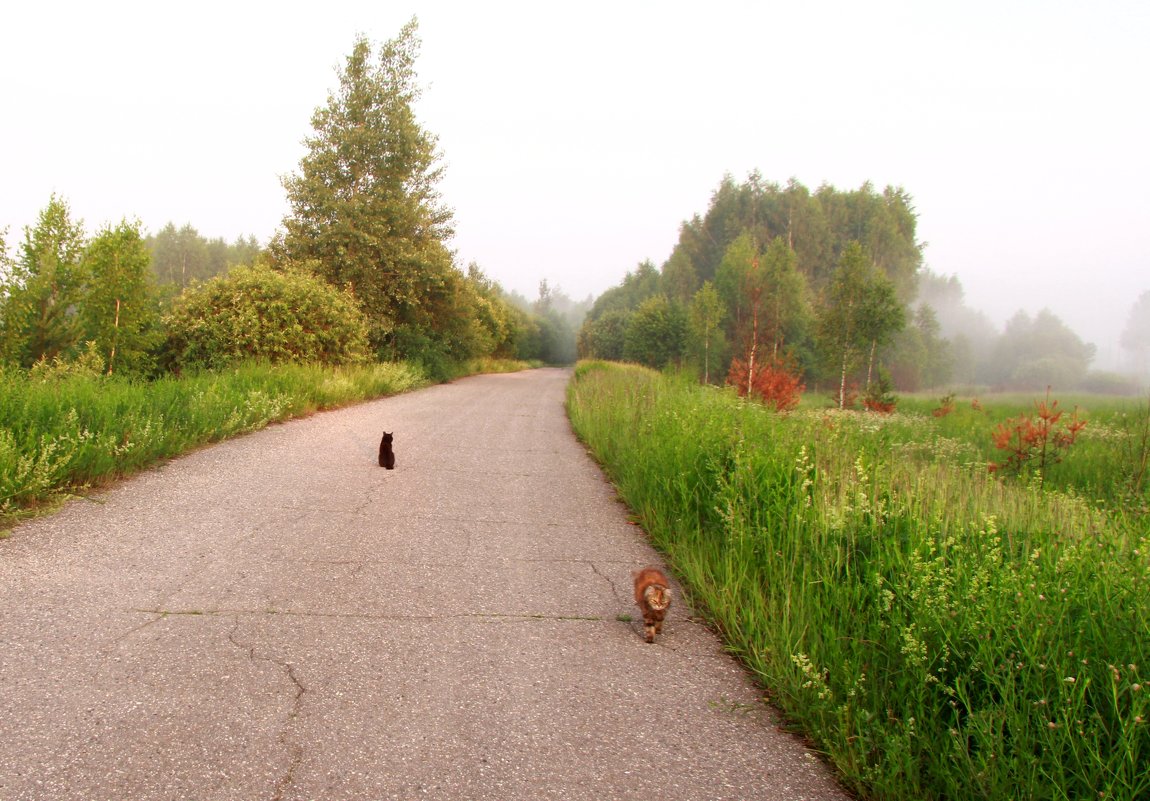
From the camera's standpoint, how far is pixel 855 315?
33031 millimetres

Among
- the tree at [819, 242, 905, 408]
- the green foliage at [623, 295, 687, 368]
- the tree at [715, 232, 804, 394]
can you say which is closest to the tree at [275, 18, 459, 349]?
the tree at [819, 242, 905, 408]

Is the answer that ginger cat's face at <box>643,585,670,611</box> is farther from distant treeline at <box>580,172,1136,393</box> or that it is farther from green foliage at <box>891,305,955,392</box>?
green foliage at <box>891,305,955,392</box>

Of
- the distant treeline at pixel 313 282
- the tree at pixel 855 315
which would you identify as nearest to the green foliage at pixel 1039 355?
the tree at pixel 855 315

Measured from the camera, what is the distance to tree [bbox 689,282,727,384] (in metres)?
44.0

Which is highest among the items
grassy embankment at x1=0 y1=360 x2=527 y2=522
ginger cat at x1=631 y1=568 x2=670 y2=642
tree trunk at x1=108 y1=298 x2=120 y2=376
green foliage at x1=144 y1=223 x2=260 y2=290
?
green foliage at x1=144 y1=223 x2=260 y2=290

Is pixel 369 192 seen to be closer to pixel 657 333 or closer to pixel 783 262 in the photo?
pixel 783 262

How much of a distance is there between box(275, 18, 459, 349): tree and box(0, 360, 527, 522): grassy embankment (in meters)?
12.4

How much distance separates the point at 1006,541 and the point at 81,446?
7036mm

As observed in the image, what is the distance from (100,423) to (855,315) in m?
33.7

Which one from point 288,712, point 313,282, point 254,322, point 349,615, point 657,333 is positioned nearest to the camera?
point 288,712

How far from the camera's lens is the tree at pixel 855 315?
106 feet

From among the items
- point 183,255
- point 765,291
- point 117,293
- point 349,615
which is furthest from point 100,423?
point 183,255

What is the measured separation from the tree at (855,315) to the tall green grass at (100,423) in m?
29.1

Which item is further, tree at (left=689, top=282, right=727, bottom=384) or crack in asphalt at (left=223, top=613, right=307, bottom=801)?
tree at (left=689, top=282, right=727, bottom=384)
